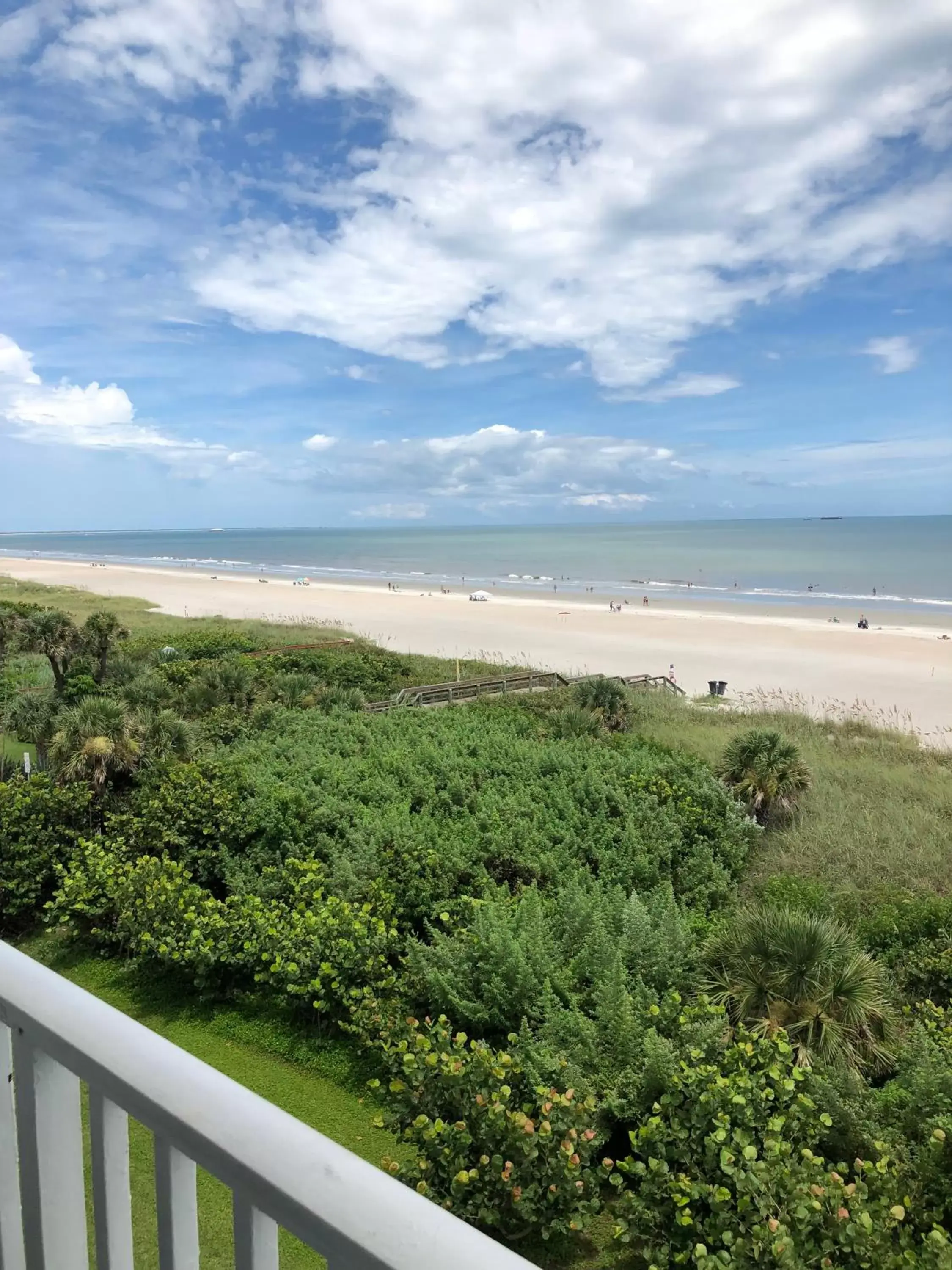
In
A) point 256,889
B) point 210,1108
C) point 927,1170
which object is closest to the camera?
point 210,1108

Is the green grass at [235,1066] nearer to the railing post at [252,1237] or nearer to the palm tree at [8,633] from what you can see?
the railing post at [252,1237]

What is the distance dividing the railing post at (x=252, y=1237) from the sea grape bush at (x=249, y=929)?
20.3ft

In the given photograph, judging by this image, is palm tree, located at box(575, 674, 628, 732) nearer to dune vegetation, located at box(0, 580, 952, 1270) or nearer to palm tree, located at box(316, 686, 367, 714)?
dune vegetation, located at box(0, 580, 952, 1270)


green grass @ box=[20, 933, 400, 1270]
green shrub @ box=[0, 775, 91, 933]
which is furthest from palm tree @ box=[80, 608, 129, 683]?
green grass @ box=[20, 933, 400, 1270]

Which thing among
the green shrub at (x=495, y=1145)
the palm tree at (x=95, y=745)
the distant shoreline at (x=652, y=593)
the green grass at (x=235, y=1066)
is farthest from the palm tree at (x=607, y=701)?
the distant shoreline at (x=652, y=593)

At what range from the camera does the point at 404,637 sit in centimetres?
3828

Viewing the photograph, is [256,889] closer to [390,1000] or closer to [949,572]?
[390,1000]

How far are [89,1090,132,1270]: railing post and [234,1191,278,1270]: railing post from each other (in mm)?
327

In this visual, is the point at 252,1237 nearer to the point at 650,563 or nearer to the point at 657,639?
the point at 657,639

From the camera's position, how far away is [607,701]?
18906 millimetres

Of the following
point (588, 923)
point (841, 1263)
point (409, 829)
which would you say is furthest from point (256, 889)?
point (841, 1263)

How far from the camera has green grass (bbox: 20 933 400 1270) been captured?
187 inches

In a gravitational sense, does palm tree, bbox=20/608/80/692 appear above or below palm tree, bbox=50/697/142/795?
above

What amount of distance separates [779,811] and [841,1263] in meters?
9.29
